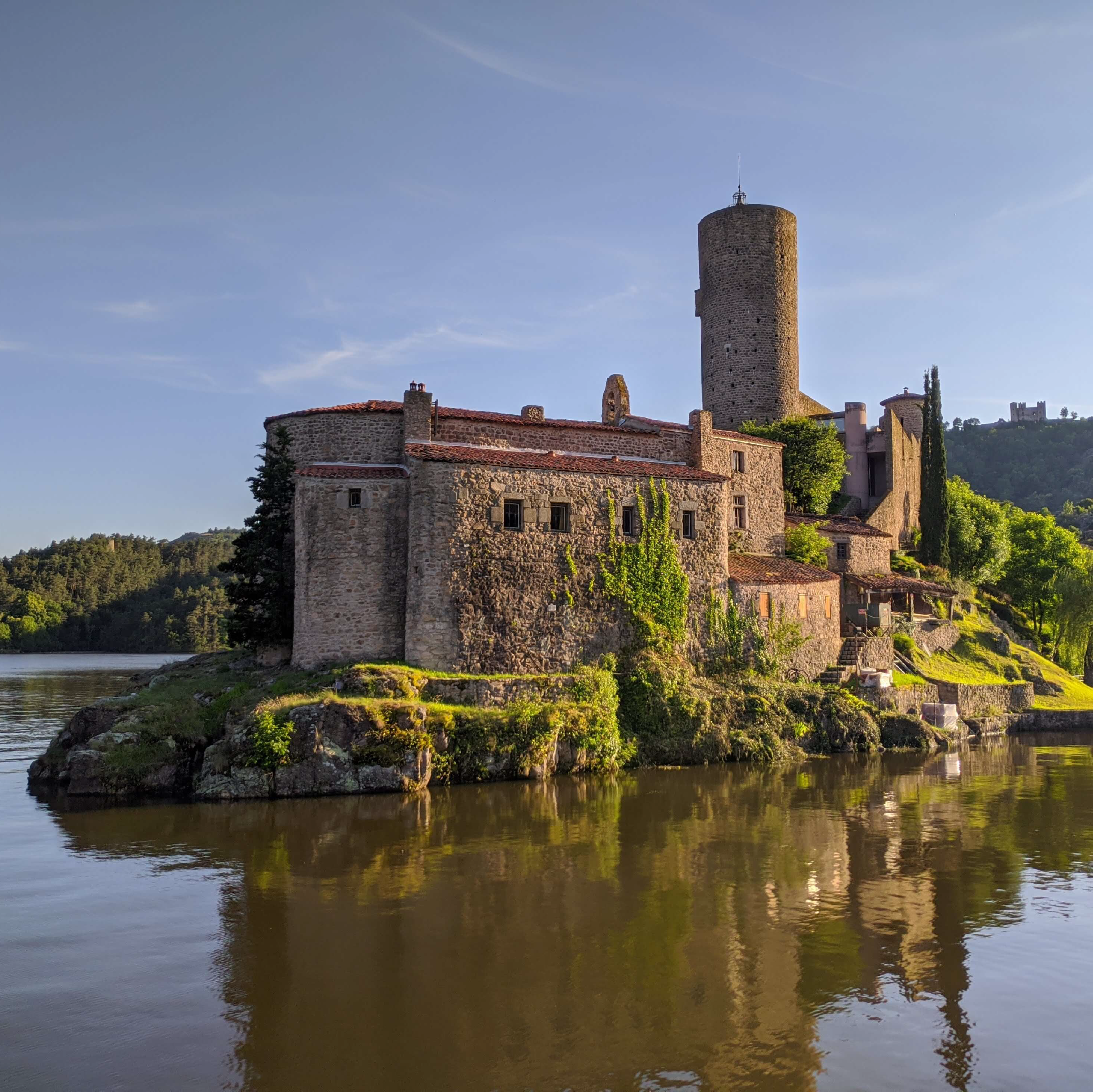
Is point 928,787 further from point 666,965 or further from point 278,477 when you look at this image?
point 278,477

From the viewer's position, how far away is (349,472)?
28.5 m

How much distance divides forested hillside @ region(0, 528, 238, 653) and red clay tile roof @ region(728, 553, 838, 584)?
76.2 m

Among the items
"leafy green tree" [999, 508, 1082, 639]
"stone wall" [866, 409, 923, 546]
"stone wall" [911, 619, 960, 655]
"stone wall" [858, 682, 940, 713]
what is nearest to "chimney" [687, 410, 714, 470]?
"stone wall" [858, 682, 940, 713]

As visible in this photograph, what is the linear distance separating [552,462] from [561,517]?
173cm

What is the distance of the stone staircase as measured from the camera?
34.2m

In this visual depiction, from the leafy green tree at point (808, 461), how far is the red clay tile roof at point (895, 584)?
486 centimetres

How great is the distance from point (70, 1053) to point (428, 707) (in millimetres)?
14430

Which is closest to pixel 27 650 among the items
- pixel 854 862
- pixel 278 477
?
pixel 278 477

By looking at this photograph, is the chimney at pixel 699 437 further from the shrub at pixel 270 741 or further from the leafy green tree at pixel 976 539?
the leafy green tree at pixel 976 539

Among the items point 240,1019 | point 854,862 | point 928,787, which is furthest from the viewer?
point 928,787

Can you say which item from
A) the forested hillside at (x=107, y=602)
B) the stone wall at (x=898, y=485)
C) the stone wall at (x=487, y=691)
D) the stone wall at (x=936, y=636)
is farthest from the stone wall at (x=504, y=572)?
the forested hillside at (x=107, y=602)

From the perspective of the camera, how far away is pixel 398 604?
28438 millimetres

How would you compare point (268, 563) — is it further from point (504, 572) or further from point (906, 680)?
point (906, 680)

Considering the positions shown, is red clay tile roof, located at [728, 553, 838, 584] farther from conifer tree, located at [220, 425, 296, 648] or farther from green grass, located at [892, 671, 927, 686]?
conifer tree, located at [220, 425, 296, 648]
